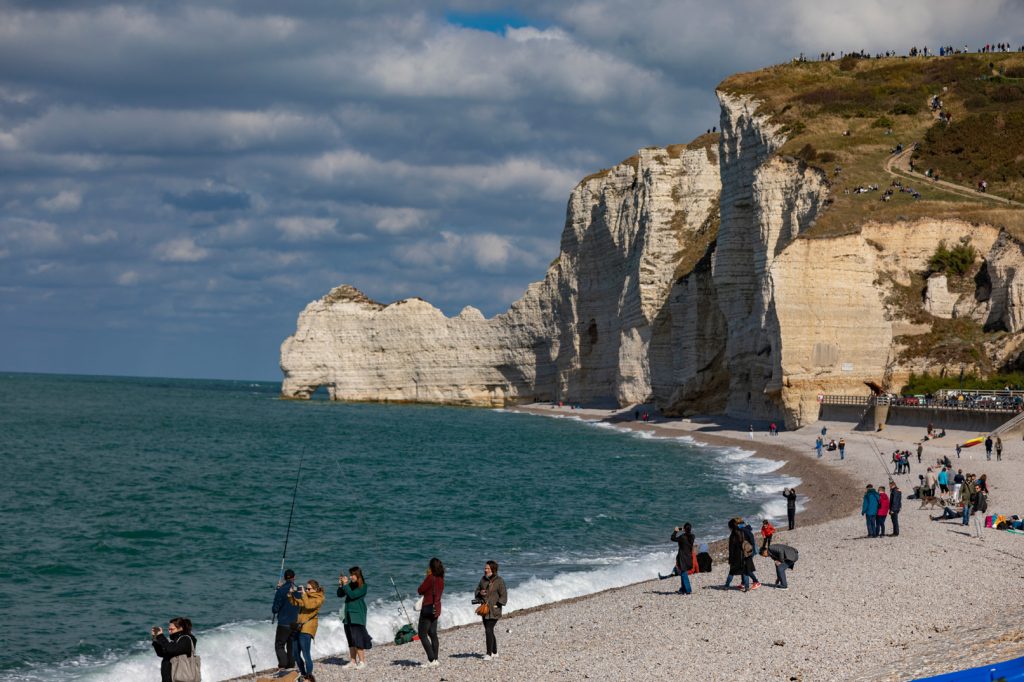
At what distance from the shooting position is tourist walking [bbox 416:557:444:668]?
1380cm

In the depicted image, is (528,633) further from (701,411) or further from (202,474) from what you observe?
(701,411)

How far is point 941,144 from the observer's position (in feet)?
227

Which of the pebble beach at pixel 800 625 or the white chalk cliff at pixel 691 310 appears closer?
the pebble beach at pixel 800 625

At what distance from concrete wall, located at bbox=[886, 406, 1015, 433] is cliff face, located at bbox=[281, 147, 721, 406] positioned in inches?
1319

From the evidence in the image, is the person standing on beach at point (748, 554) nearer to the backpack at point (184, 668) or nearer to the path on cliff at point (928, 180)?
the backpack at point (184, 668)

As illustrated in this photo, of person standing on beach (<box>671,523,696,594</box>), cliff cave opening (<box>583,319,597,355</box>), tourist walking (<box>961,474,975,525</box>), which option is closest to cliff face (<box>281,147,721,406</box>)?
cliff cave opening (<box>583,319,597,355</box>)

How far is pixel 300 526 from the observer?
100 feet

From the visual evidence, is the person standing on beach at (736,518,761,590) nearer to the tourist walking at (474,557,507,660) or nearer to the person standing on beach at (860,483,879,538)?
the person standing on beach at (860,483,879,538)

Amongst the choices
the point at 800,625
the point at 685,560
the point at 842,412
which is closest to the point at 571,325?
the point at 842,412

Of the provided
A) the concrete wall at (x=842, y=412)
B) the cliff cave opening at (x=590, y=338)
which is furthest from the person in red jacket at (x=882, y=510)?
the cliff cave opening at (x=590, y=338)

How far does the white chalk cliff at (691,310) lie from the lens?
5472 centimetres

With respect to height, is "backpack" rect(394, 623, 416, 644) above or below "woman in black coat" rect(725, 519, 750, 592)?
below

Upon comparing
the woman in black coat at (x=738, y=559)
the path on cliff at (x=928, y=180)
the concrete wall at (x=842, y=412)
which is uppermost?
the path on cliff at (x=928, y=180)

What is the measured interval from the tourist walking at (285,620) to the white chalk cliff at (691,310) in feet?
145
